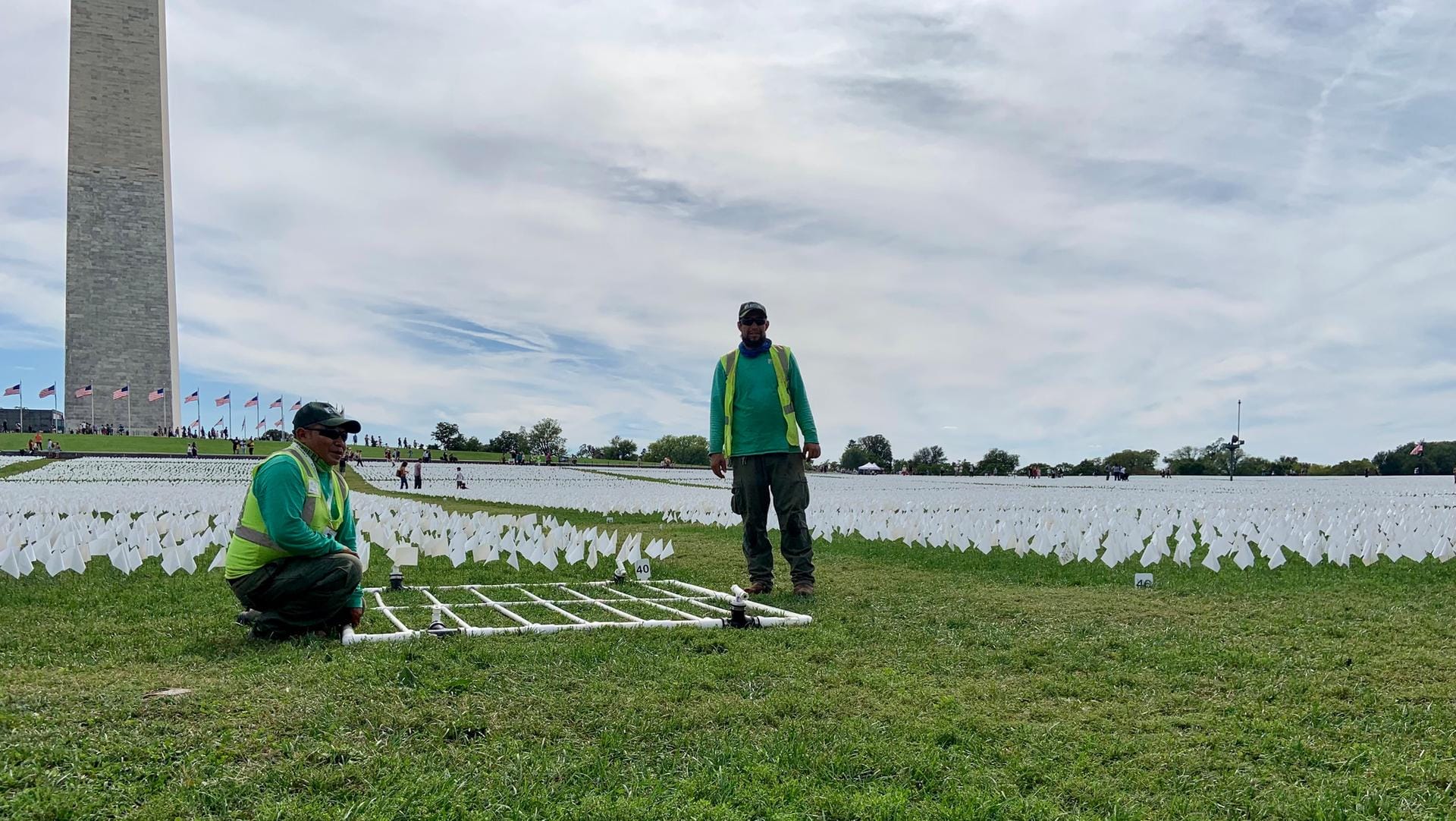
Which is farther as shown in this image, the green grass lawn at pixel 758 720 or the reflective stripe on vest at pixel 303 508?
the reflective stripe on vest at pixel 303 508

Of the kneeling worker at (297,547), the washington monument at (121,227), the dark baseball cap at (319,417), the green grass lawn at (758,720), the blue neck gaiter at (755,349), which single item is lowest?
the green grass lawn at (758,720)

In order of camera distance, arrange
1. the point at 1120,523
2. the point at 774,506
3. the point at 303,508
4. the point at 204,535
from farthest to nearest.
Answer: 1. the point at 1120,523
2. the point at 204,535
3. the point at 774,506
4. the point at 303,508

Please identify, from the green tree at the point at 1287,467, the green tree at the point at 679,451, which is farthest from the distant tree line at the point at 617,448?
the green tree at the point at 1287,467

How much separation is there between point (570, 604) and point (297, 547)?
1896 millimetres

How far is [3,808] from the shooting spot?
2580 millimetres

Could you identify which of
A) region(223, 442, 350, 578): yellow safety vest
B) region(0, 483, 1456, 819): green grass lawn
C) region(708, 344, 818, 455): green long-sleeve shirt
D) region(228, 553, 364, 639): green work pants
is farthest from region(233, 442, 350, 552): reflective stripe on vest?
region(708, 344, 818, 455): green long-sleeve shirt

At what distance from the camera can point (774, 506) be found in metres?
6.70

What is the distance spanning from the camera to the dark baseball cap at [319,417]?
493cm

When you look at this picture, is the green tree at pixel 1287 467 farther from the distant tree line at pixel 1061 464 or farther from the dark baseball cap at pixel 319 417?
the dark baseball cap at pixel 319 417

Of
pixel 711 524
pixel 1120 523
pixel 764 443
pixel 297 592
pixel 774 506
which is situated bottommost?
pixel 711 524

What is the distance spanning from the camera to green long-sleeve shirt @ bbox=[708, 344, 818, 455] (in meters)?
6.72

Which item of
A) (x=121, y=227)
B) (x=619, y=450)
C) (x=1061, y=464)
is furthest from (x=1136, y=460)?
(x=121, y=227)

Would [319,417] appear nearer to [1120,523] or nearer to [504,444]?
[1120,523]

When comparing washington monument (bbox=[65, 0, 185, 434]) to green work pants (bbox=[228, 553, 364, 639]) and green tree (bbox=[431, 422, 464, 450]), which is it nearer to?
green tree (bbox=[431, 422, 464, 450])
